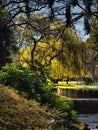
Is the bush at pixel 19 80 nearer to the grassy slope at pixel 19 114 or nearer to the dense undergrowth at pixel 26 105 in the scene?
the dense undergrowth at pixel 26 105

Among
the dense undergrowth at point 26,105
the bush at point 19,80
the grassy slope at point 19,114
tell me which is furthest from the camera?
the bush at point 19,80

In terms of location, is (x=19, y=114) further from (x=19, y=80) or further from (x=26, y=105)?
Answer: (x=19, y=80)

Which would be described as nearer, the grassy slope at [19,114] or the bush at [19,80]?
the grassy slope at [19,114]

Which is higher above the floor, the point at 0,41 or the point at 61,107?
the point at 0,41

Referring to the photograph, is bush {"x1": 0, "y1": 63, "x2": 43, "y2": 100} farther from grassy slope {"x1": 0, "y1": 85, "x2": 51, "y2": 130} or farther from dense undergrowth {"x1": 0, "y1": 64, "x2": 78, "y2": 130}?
grassy slope {"x1": 0, "y1": 85, "x2": 51, "y2": 130}

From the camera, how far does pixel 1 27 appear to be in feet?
78.2

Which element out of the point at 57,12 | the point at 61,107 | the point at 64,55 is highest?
the point at 57,12

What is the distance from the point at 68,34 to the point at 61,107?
17545mm

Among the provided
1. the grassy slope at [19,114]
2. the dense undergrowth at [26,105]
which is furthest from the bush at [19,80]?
the grassy slope at [19,114]

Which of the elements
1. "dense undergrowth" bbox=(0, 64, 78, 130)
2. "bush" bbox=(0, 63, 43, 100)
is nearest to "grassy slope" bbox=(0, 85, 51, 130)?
"dense undergrowth" bbox=(0, 64, 78, 130)

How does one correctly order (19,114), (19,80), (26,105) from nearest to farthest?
1. (19,114)
2. (26,105)
3. (19,80)

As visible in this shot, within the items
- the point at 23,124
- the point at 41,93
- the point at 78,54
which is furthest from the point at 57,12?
the point at 23,124

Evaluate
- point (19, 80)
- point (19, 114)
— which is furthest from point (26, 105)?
point (19, 80)

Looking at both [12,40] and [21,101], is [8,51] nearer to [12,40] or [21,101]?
[12,40]
